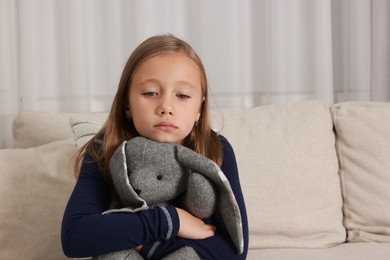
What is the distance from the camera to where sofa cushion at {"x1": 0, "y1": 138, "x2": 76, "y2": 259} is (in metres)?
1.37

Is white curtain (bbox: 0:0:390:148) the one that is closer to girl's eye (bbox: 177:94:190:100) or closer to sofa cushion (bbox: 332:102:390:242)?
sofa cushion (bbox: 332:102:390:242)

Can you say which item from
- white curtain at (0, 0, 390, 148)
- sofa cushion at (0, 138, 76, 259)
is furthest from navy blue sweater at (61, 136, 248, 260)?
white curtain at (0, 0, 390, 148)

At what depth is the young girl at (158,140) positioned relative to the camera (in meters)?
1.05

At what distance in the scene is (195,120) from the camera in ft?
4.08

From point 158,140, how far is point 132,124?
0.16 meters

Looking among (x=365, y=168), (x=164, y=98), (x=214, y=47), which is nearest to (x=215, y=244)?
(x=164, y=98)

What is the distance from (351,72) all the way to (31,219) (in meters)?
1.45

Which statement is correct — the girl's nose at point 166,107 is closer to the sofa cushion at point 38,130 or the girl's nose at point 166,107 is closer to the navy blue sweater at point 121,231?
the navy blue sweater at point 121,231

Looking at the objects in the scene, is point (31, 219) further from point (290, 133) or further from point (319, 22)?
point (319, 22)

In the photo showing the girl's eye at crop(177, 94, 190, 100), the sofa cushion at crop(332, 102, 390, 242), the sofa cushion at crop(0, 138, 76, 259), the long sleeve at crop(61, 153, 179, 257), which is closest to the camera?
the long sleeve at crop(61, 153, 179, 257)

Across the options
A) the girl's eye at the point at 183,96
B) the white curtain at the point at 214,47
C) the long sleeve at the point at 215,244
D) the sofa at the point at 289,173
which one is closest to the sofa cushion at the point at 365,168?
the sofa at the point at 289,173

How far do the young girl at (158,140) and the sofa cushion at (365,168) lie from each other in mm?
556

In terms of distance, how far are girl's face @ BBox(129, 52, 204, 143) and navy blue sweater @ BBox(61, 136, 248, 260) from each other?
0.17 meters

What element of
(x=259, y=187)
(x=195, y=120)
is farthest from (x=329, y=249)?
(x=195, y=120)
